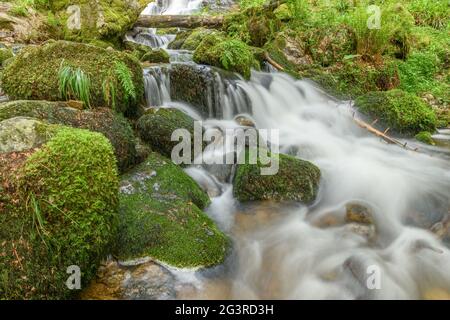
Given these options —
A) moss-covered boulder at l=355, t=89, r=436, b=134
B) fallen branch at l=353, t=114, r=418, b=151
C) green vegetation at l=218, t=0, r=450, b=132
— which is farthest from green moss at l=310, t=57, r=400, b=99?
fallen branch at l=353, t=114, r=418, b=151

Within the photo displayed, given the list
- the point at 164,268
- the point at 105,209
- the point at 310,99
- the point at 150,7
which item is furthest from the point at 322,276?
the point at 150,7

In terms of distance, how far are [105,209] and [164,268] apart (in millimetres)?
796

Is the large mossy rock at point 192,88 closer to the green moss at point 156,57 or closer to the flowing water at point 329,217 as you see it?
the flowing water at point 329,217

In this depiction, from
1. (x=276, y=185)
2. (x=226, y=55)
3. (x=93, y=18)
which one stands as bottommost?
(x=276, y=185)

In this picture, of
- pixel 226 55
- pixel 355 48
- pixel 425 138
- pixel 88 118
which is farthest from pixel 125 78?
pixel 355 48

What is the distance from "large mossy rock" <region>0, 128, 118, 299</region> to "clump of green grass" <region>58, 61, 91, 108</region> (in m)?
1.74

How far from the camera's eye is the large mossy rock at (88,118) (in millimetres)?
3881

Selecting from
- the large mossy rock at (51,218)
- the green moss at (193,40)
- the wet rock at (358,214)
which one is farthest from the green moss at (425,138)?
the green moss at (193,40)

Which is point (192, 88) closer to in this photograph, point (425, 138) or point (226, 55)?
point (226, 55)

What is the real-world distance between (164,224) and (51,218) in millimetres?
1127

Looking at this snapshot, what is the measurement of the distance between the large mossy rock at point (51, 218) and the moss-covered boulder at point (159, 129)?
1997mm

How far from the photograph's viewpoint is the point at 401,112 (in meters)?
6.84

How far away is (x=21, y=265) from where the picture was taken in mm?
2592
